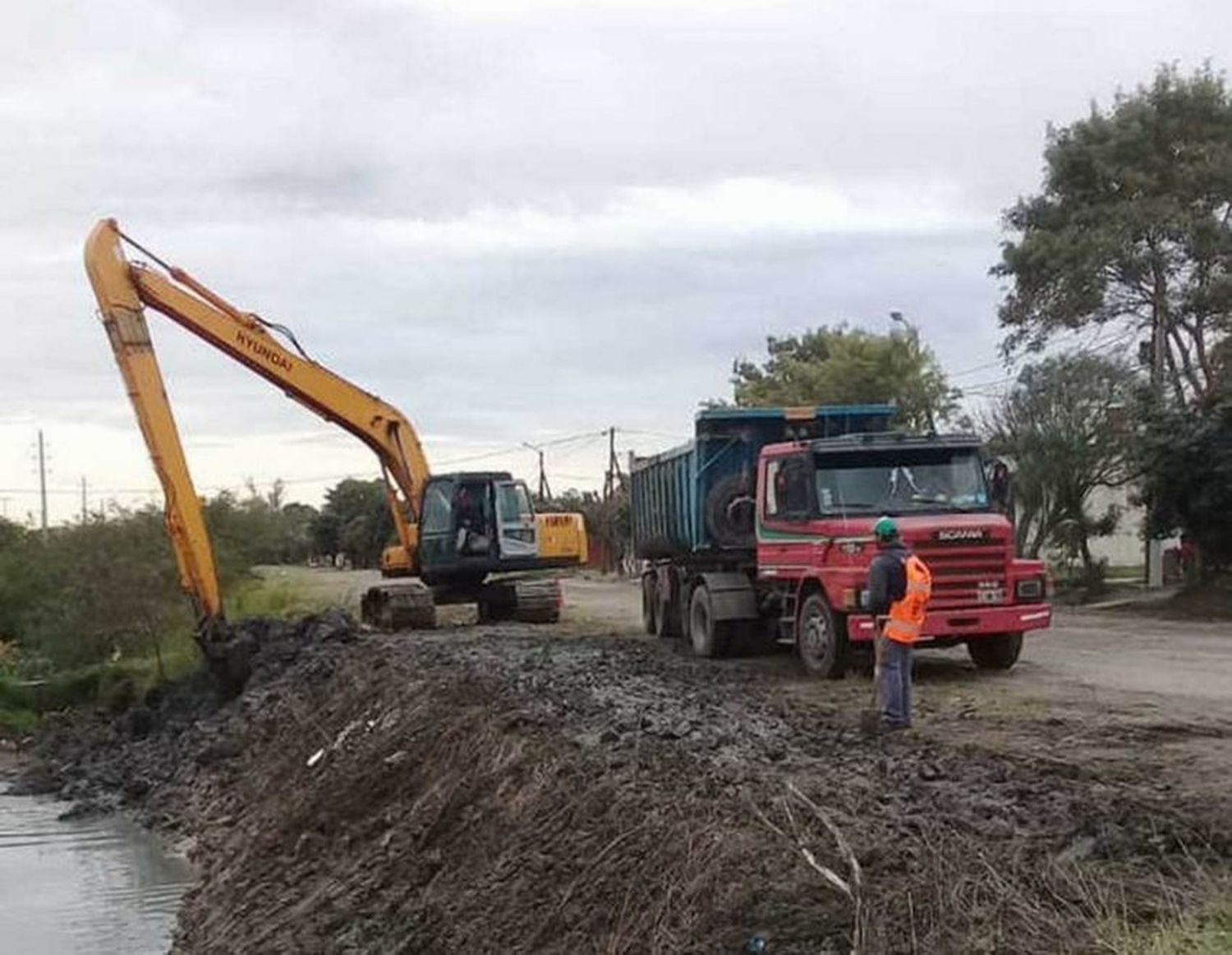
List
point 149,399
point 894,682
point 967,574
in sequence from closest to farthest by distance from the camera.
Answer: point 894,682 < point 967,574 < point 149,399

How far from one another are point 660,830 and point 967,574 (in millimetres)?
7992

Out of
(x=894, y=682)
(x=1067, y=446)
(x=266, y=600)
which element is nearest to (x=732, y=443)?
(x=894, y=682)

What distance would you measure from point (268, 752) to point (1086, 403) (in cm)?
2180

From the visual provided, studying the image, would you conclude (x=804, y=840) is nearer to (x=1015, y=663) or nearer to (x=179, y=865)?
(x=1015, y=663)

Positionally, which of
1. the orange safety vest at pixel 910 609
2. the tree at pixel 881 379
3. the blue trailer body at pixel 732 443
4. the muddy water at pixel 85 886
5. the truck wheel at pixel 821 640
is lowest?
the muddy water at pixel 85 886

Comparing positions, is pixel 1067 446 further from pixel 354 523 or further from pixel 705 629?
pixel 354 523

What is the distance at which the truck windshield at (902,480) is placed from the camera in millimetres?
16594

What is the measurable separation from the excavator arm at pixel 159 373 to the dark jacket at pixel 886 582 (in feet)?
46.8

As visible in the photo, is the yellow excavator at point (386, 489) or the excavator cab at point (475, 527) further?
the excavator cab at point (475, 527)

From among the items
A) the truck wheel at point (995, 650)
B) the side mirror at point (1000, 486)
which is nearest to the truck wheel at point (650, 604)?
the truck wheel at point (995, 650)

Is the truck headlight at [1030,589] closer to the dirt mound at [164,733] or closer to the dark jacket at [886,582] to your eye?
the dark jacket at [886,582]

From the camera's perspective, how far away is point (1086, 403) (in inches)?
1369

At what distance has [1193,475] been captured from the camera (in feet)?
93.4

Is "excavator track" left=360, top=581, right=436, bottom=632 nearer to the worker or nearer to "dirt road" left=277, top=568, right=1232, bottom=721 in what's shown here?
"dirt road" left=277, top=568, right=1232, bottom=721
